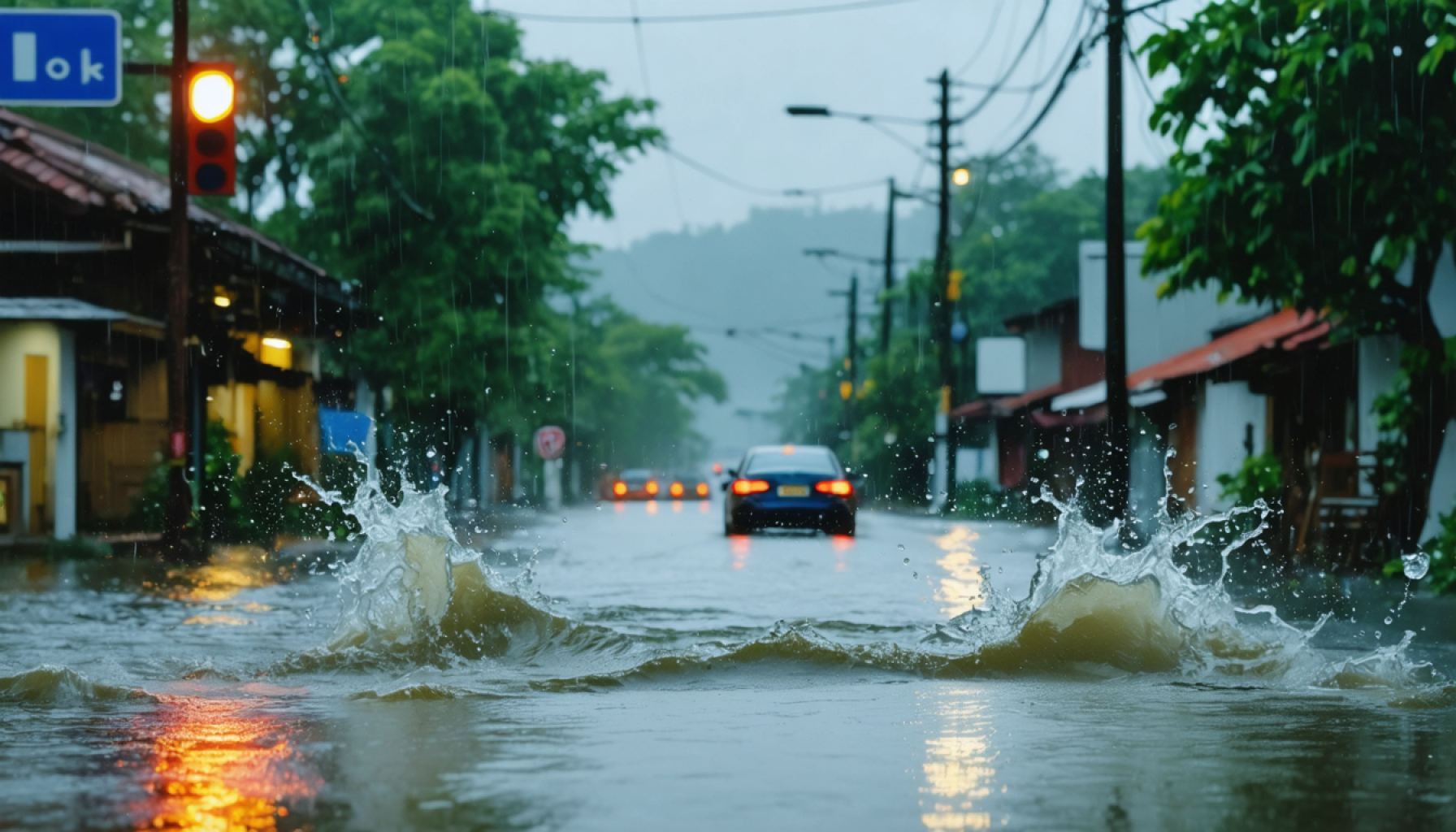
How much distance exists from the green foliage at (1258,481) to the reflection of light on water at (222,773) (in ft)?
57.8

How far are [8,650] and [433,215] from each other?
30.2 meters

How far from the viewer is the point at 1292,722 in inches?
315

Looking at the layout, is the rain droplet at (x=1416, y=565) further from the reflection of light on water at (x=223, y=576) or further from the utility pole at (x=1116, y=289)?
the reflection of light on water at (x=223, y=576)

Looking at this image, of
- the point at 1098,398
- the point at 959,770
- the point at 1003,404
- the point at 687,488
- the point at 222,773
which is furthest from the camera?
the point at 687,488

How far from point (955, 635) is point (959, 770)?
205 inches

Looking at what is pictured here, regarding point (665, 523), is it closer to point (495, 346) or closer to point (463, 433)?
point (495, 346)

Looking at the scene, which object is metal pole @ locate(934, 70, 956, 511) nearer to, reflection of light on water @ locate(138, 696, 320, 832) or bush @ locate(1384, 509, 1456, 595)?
bush @ locate(1384, 509, 1456, 595)

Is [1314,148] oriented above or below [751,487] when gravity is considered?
above

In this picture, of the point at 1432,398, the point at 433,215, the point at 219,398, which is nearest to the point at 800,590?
the point at 1432,398

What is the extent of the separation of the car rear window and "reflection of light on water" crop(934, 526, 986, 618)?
179 cm

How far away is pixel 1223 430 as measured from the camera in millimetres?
34094

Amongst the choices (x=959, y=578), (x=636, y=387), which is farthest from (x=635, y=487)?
(x=959, y=578)

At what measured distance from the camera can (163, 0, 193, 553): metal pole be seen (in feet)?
66.4

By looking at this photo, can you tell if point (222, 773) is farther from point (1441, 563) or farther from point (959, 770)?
point (1441, 563)
